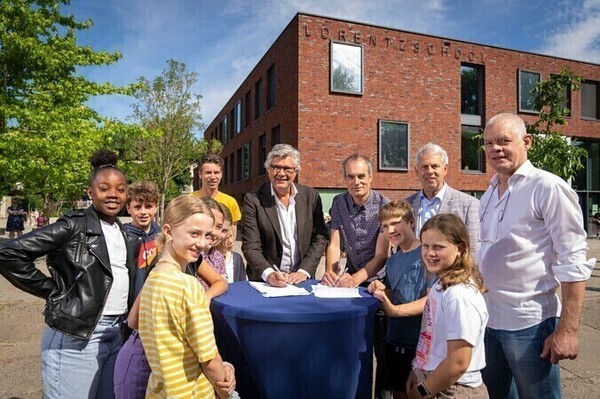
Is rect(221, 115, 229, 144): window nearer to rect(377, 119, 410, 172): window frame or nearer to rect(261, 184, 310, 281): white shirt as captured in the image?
rect(377, 119, 410, 172): window frame

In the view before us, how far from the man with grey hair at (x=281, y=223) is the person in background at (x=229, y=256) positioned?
0.42 feet

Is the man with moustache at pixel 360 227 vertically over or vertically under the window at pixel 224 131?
under

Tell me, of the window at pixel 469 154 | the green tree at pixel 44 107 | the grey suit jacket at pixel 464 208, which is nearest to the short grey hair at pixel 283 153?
the grey suit jacket at pixel 464 208

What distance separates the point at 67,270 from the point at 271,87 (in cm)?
1861

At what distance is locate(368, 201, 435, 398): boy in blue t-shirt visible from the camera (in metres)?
2.50

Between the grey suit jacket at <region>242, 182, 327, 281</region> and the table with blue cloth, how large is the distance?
1.07 metres

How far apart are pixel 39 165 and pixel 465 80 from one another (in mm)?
16856

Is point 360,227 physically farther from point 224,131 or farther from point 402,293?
point 224,131

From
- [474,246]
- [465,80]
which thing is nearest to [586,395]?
[474,246]

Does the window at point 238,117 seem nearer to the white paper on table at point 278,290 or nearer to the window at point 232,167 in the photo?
the window at point 232,167

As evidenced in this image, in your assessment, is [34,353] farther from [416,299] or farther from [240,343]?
[416,299]

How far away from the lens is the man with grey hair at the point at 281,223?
3.48 meters

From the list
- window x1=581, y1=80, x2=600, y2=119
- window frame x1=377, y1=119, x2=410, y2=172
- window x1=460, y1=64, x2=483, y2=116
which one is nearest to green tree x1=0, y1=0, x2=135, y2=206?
window frame x1=377, y1=119, x2=410, y2=172

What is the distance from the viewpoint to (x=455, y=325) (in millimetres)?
1934
